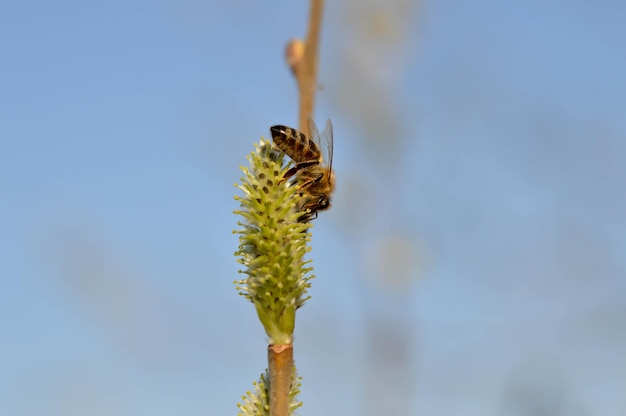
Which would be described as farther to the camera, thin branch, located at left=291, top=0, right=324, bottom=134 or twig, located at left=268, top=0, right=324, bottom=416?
thin branch, located at left=291, top=0, right=324, bottom=134

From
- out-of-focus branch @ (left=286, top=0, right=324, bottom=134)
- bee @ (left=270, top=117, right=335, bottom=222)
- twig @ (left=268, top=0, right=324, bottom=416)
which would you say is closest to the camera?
twig @ (left=268, top=0, right=324, bottom=416)

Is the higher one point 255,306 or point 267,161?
point 267,161

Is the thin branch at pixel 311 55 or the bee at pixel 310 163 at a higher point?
the thin branch at pixel 311 55

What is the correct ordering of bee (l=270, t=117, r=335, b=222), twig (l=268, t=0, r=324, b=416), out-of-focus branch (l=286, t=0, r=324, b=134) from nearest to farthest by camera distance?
twig (l=268, t=0, r=324, b=416) → bee (l=270, t=117, r=335, b=222) → out-of-focus branch (l=286, t=0, r=324, b=134)

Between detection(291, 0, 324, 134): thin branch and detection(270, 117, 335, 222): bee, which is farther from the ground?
detection(291, 0, 324, 134): thin branch

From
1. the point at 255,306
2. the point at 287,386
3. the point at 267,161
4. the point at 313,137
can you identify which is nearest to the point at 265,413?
the point at 287,386

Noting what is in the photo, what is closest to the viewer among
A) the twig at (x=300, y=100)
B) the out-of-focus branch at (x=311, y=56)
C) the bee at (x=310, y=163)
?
the twig at (x=300, y=100)

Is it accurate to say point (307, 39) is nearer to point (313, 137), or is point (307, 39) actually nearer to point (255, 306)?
point (313, 137)

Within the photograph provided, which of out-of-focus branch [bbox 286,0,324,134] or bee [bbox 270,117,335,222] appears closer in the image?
bee [bbox 270,117,335,222]

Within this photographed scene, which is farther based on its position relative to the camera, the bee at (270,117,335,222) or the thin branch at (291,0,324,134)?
the thin branch at (291,0,324,134)
